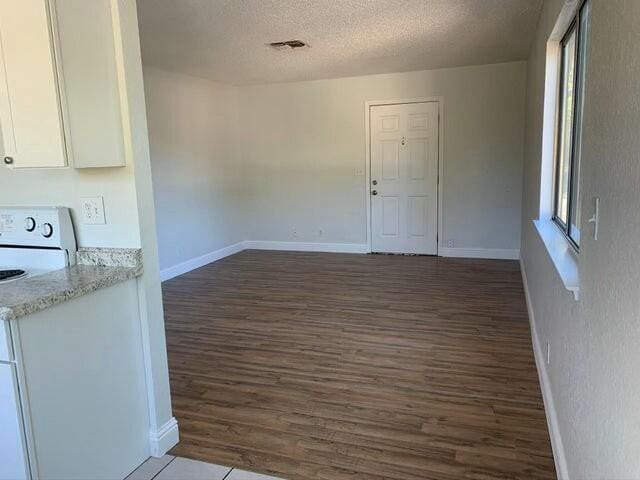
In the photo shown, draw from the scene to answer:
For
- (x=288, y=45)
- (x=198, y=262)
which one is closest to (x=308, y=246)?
(x=198, y=262)

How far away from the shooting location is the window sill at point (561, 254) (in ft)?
5.73

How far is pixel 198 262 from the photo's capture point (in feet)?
20.1

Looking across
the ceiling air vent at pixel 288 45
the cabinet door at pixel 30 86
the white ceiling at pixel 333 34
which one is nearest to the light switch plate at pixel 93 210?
the cabinet door at pixel 30 86

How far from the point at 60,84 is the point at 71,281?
771mm

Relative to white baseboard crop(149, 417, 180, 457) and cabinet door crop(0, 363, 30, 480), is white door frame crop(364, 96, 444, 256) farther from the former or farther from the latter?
cabinet door crop(0, 363, 30, 480)

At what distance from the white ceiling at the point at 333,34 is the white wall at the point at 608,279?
2.33 m

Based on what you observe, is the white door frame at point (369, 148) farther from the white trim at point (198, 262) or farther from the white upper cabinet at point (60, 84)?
the white upper cabinet at point (60, 84)

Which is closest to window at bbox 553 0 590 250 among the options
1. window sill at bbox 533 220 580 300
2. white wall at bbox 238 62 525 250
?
window sill at bbox 533 220 580 300

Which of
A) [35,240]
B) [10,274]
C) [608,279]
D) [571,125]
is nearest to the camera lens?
[608,279]

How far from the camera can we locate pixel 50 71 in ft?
5.93

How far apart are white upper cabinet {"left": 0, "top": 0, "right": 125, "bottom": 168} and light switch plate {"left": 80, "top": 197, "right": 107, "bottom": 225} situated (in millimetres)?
199

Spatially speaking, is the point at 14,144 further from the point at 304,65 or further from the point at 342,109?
the point at 342,109

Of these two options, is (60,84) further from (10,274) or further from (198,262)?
(198,262)

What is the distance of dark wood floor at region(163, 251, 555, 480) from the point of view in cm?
A: 214
